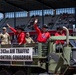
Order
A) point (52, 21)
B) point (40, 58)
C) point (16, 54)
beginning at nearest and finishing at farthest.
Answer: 1. point (40, 58)
2. point (16, 54)
3. point (52, 21)

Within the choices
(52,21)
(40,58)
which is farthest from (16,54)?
(52,21)

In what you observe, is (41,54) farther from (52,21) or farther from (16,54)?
(52,21)

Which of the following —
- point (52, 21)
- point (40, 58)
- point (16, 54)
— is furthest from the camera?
point (52, 21)

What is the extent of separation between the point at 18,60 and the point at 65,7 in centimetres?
5155

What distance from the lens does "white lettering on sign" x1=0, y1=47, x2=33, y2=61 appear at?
11664 mm

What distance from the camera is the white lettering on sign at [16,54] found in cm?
1166

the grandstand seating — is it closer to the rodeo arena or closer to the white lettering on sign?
the rodeo arena

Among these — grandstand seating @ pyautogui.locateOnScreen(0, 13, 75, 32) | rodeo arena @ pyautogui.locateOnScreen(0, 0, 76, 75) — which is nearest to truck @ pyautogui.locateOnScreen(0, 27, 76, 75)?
rodeo arena @ pyautogui.locateOnScreen(0, 0, 76, 75)

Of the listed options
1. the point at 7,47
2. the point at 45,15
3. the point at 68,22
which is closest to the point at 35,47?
the point at 7,47

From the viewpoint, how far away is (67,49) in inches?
410

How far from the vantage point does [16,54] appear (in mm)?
11938

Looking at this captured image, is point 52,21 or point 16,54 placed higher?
point 52,21

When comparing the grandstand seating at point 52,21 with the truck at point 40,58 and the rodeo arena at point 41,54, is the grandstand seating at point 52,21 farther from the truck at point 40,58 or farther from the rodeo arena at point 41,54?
the truck at point 40,58

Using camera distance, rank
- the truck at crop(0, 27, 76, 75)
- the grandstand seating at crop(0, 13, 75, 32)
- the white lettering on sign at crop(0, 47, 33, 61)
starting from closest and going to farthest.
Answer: the truck at crop(0, 27, 76, 75) < the white lettering on sign at crop(0, 47, 33, 61) < the grandstand seating at crop(0, 13, 75, 32)
